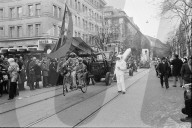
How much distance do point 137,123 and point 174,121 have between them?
97cm

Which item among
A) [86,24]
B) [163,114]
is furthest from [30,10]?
[163,114]

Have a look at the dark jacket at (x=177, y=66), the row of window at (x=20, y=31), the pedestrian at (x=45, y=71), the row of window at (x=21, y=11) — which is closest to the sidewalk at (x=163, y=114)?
the dark jacket at (x=177, y=66)

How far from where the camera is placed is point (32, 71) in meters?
12.8

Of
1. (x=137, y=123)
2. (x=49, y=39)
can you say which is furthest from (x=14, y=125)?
(x=49, y=39)

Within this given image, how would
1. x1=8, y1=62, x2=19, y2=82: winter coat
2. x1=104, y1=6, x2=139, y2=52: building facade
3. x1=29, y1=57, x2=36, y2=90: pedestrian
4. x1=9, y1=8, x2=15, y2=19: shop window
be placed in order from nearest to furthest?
x1=8, y1=62, x2=19, y2=82: winter coat → x1=29, y1=57, x2=36, y2=90: pedestrian → x1=9, y1=8, x2=15, y2=19: shop window → x1=104, y1=6, x2=139, y2=52: building facade

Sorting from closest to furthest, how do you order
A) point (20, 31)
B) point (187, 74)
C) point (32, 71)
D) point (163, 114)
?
point (163, 114) < point (187, 74) < point (32, 71) < point (20, 31)

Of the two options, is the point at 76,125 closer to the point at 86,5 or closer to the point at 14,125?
the point at 14,125

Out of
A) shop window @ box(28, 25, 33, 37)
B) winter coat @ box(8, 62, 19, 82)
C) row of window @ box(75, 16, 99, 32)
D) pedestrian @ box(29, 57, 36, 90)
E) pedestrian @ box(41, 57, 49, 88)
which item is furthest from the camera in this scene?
row of window @ box(75, 16, 99, 32)

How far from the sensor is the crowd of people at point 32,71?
9.59 metres

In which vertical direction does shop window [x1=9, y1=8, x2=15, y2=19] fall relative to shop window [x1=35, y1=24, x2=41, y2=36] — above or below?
above

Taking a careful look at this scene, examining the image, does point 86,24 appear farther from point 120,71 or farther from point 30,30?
point 120,71

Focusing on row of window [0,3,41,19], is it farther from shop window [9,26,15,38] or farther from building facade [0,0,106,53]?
shop window [9,26,15,38]

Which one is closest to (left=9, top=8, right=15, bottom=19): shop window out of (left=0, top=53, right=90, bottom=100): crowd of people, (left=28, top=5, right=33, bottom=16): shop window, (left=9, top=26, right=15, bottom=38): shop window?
(left=9, top=26, right=15, bottom=38): shop window

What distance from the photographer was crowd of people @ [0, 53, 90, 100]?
959 centimetres
